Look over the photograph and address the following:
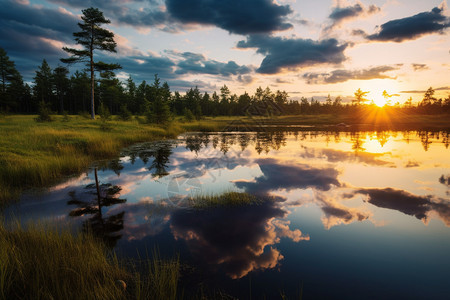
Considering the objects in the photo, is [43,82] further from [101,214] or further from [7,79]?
[101,214]

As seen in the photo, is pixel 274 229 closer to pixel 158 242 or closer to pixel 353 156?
pixel 158 242

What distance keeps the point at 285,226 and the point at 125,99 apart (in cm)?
10192

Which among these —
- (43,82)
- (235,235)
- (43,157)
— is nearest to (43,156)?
(43,157)

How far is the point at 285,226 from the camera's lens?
743cm

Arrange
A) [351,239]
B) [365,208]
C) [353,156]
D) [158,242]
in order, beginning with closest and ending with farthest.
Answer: [158,242] → [351,239] → [365,208] → [353,156]

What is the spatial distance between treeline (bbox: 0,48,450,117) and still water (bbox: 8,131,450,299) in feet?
102

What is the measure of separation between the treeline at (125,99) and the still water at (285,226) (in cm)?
3099

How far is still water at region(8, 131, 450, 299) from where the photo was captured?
4.83m

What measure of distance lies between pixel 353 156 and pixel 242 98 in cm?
11222

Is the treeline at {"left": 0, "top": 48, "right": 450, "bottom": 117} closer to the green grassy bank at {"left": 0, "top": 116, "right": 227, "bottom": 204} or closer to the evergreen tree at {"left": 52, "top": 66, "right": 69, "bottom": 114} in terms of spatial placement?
the evergreen tree at {"left": 52, "top": 66, "right": 69, "bottom": 114}

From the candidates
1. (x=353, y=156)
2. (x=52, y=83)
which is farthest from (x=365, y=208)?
(x=52, y=83)

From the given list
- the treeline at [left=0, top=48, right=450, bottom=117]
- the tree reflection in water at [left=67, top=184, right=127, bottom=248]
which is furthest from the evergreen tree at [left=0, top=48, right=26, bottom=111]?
the tree reflection in water at [left=67, top=184, right=127, bottom=248]

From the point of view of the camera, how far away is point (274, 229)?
7180 mm

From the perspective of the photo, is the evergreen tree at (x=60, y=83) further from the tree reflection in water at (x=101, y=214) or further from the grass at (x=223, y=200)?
the grass at (x=223, y=200)
